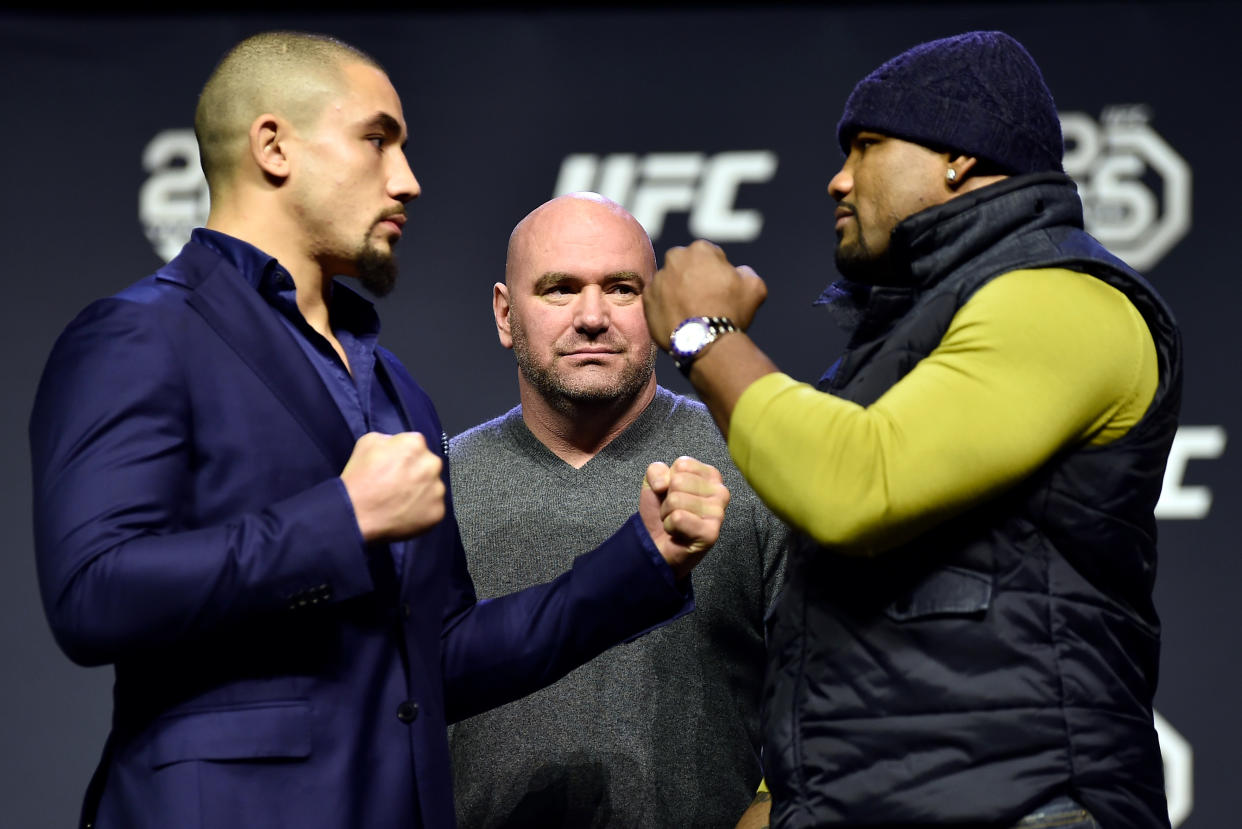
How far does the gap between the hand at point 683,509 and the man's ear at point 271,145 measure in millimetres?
607

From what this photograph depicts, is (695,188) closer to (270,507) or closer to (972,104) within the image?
(972,104)

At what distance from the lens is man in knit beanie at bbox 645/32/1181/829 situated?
137 cm

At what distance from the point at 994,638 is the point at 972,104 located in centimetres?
61

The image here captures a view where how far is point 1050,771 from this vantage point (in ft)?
4.57

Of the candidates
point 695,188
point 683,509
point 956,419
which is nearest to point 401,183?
point 683,509

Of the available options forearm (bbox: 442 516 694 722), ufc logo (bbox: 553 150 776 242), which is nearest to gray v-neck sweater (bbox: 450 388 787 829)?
forearm (bbox: 442 516 694 722)

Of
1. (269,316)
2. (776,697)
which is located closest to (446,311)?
(269,316)

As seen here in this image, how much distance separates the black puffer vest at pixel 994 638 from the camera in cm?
140

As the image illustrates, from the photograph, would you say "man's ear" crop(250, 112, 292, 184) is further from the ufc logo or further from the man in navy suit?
the ufc logo

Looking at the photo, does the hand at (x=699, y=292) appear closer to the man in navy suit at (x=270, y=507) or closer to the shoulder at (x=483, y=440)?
the man in navy suit at (x=270, y=507)

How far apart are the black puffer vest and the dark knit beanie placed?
0.08 m

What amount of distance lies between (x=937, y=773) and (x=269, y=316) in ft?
2.97

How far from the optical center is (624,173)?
146 inches

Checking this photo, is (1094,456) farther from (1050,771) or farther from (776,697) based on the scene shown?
(776,697)
